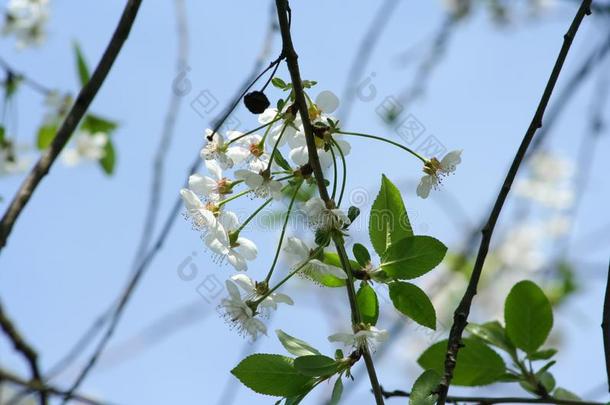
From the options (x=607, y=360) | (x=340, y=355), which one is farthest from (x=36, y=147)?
(x=607, y=360)

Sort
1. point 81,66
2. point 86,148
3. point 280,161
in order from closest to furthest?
point 280,161
point 81,66
point 86,148

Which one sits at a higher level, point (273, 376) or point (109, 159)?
point (109, 159)

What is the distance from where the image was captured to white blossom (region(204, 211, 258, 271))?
1.11 meters

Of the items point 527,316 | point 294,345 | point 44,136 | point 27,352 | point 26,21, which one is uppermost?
point 26,21

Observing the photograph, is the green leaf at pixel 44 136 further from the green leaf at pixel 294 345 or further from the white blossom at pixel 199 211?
the green leaf at pixel 294 345

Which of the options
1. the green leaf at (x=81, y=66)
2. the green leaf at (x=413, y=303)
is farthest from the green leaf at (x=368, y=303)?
the green leaf at (x=81, y=66)

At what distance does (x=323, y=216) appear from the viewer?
3.37 feet

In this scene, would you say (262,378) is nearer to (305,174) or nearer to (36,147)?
(305,174)

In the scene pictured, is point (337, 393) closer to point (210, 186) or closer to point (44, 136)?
point (210, 186)

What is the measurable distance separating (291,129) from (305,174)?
10 cm

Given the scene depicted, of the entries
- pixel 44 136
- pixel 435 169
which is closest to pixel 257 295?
pixel 435 169

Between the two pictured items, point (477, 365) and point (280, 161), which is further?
point (477, 365)

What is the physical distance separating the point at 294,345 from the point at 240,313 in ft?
0.31

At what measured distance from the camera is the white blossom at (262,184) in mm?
1078
